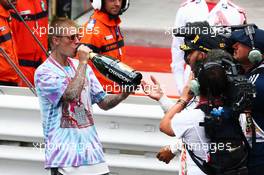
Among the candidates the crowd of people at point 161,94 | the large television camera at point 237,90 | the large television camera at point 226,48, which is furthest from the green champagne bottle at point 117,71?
the large television camera at point 237,90

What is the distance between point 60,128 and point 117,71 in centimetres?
58

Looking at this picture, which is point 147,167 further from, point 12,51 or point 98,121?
point 12,51

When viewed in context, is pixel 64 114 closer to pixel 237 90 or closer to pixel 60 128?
pixel 60 128

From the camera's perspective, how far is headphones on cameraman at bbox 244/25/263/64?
4.36 m

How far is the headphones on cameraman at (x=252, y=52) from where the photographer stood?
436 centimetres

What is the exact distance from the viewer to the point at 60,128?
4680mm

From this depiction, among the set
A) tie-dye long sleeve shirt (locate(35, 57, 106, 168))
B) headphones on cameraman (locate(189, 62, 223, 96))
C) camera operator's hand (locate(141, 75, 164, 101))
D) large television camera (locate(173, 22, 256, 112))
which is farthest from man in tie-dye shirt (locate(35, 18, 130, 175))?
headphones on cameraman (locate(189, 62, 223, 96))

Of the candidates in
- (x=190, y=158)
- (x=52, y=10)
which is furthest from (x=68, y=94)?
(x=52, y=10)

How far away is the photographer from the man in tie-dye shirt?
0.76 m

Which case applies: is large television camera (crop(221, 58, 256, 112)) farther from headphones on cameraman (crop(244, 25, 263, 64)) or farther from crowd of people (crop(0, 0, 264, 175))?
headphones on cameraman (crop(244, 25, 263, 64))

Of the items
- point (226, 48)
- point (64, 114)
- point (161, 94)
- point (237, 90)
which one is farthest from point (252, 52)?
point (64, 114)

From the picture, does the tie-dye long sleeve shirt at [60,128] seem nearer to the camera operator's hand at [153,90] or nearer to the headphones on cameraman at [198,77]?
the camera operator's hand at [153,90]

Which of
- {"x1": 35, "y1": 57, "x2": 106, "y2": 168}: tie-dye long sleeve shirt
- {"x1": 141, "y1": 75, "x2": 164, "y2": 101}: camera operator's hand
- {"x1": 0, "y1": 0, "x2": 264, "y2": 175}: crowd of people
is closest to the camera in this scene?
{"x1": 0, "y1": 0, "x2": 264, "y2": 175}: crowd of people

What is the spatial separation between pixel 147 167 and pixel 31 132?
0.90m
